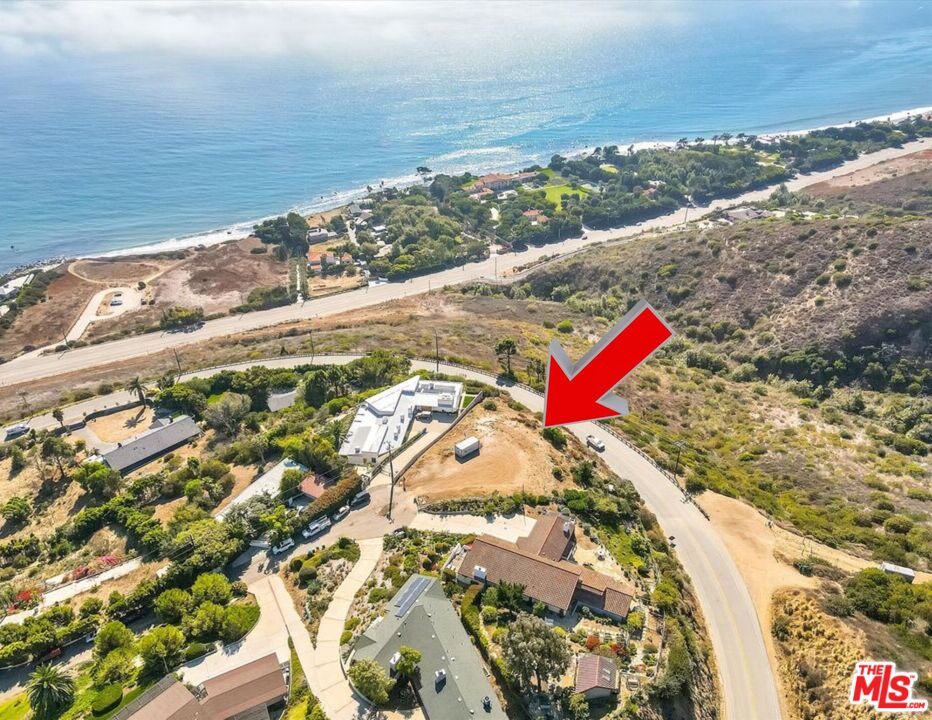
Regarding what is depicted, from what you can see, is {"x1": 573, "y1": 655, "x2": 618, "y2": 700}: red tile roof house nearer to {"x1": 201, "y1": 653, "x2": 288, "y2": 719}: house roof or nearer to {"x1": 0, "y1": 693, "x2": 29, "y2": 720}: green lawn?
{"x1": 201, "y1": 653, "x2": 288, "y2": 719}: house roof

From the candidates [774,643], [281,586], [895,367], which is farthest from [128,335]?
[895,367]

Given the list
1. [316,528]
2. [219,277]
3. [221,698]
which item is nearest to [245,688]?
[221,698]

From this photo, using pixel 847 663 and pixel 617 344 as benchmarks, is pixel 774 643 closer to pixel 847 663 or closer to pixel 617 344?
pixel 847 663

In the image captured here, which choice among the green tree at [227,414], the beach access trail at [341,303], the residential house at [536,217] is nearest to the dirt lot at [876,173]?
the beach access trail at [341,303]

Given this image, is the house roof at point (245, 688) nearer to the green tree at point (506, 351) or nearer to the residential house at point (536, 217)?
the green tree at point (506, 351)

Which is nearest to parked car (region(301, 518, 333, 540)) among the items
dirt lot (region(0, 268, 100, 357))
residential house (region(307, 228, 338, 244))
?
dirt lot (region(0, 268, 100, 357))
